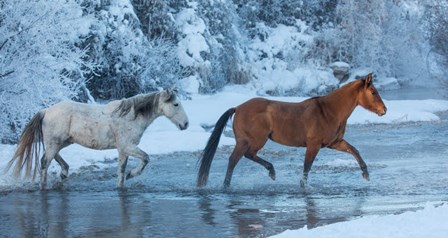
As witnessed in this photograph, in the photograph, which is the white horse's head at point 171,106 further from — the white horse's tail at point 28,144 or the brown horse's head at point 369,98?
the brown horse's head at point 369,98

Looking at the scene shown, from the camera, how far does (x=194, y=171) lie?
44.9 ft

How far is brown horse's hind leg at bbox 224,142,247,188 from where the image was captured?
1162cm

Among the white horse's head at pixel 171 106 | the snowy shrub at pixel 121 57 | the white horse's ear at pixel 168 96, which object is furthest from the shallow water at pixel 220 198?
the snowy shrub at pixel 121 57

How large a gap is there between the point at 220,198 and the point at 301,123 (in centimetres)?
175

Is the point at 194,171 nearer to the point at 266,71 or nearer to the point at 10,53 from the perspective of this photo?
the point at 10,53

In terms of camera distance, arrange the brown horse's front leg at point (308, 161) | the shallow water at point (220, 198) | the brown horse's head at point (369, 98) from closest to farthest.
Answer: the shallow water at point (220, 198) < the brown horse's front leg at point (308, 161) < the brown horse's head at point (369, 98)

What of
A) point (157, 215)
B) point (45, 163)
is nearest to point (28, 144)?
point (45, 163)

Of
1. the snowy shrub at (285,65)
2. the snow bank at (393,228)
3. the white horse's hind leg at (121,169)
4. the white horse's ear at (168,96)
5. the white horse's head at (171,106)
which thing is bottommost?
the snowy shrub at (285,65)

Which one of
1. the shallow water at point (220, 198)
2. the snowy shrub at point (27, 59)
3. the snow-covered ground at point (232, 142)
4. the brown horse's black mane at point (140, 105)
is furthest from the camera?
the snowy shrub at point (27, 59)

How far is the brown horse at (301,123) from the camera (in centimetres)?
1159

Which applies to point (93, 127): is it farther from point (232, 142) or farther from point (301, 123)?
point (232, 142)

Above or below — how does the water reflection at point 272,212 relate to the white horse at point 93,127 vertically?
below

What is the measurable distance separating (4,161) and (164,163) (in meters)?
2.73

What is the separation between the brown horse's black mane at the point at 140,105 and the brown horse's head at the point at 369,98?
2876mm
